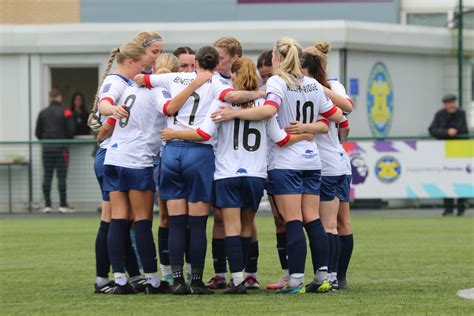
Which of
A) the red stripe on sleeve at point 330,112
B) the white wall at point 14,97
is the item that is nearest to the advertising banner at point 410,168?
the white wall at point 14,97

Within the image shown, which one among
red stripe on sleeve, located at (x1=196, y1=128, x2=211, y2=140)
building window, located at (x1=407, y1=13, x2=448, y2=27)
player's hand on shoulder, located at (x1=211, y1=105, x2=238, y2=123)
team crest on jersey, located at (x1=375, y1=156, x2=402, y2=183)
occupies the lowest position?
team crest on jersey, located at (x1=375, y1=156, x2=402, y2=183)

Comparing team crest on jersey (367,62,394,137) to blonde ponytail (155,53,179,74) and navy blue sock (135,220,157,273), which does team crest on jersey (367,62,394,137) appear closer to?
blonde ponytail (155,53,179,74)

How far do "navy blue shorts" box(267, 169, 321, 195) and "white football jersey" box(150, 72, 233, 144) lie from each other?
0.70 metres

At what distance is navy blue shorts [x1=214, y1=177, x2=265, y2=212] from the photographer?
8891 mm

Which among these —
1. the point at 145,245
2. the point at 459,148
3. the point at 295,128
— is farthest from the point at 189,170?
the point at 459,148

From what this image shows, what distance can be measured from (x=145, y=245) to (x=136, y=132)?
87 centimetres

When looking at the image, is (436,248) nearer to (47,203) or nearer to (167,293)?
(167,293)

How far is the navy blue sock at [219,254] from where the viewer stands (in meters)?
9.46

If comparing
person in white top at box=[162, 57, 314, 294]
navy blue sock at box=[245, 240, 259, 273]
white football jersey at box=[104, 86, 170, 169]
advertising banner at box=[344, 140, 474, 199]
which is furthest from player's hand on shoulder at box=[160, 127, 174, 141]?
advertising banner at box=[344, 140, 474, 199]

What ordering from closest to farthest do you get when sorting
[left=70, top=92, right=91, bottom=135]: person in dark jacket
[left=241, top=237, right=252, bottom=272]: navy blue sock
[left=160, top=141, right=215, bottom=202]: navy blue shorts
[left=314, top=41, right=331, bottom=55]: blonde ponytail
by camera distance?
[left=160, top=141, right=215, bottom=202]: navy blue shorts < [left=241, top=237, right=252, bottom=272]: navy blue sock < [left=314, top=41, right=331, bottom=55]: blonde ponytail < [left=70, top=92, right=91, bottom=135]: person in dark jacket

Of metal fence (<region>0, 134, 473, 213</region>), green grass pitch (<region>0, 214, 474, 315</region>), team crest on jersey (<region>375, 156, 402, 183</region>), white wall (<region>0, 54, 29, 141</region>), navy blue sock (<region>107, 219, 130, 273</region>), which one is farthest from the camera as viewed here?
white wall (<region>0, 54, 29, 141</region>)

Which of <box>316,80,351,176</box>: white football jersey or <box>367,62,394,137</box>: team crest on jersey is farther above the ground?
<box>367,62,394,137</box>: team crest on jersey

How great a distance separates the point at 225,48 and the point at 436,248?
524cm

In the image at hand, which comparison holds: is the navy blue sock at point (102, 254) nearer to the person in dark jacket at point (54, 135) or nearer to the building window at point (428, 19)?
the person in dark jacket at point (54, 135)
